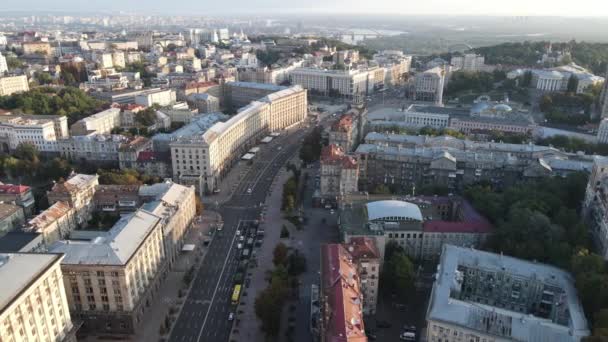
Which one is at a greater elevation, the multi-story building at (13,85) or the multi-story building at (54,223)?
the multi-story building at (13,85)

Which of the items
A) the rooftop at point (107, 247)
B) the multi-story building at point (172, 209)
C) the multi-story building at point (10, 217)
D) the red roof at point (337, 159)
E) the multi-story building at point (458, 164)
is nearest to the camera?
the rooftop at point (107, 247)

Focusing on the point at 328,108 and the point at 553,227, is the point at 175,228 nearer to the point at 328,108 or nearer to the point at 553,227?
the point at 553,227

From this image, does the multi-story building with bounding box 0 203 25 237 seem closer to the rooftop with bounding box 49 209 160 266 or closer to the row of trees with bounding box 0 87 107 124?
the rooftop with bounding box 49 209 160 266

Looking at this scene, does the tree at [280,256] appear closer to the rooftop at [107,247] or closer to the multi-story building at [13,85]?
the rooftop at [107,247]

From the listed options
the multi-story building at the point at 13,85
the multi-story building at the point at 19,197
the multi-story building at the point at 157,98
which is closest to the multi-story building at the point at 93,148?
the multi-story building at the point at 19,197

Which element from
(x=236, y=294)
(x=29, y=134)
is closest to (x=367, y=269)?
(x=236, y=294)

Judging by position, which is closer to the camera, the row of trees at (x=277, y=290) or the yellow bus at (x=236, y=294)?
the row of trees at (x=277, y=290)

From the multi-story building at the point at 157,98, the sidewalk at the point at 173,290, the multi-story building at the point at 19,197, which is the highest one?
the multi-story building at the point at 157,98

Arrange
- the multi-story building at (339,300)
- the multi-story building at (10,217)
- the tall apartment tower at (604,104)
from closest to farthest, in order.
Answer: the multi-story building at (339,300)
the multi-story building at (10,217)
the tall apartment tower at (604,104)

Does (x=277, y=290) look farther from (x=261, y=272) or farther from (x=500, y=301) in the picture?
(x=500, y=301)

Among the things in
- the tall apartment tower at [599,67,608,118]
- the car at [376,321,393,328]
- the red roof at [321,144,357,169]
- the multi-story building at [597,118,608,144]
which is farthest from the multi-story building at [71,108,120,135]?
the tall apartment tower at [599,67,608,118]
